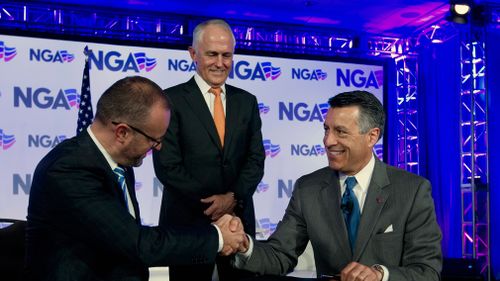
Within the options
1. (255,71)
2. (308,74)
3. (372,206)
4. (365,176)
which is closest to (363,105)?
(365,176)

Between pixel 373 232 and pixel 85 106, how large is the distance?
4.28 metres

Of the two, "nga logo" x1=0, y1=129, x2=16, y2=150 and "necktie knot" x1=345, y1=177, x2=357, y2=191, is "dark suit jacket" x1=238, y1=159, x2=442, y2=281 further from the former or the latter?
"nga logo" x1=0, y1=129, x2=16, y2=150

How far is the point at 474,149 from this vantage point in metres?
7.74

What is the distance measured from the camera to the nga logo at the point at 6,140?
21.7 ft

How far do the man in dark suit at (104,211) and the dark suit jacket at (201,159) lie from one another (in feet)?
3.52

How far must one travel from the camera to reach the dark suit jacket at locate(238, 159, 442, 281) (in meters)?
2.50

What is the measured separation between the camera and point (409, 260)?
248 centimetres

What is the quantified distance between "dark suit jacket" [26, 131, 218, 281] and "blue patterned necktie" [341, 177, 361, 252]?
0.72 meters

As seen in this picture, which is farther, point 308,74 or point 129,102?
point 308,74

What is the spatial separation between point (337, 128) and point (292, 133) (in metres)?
4.94

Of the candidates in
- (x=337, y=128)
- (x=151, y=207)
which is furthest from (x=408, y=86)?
(x=337, y=128)

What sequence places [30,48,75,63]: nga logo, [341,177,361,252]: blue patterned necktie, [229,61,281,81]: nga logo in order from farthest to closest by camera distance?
[229,61,281,81]: nga logo, [30,48,75,63]: nga logo, [341,177,361,252]: blue patterned necktie

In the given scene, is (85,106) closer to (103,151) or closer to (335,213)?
(335,213)

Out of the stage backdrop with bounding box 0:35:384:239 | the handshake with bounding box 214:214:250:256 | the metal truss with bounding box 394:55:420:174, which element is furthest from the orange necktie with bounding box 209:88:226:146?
the metal truss with bounding box 394:55:420:174
